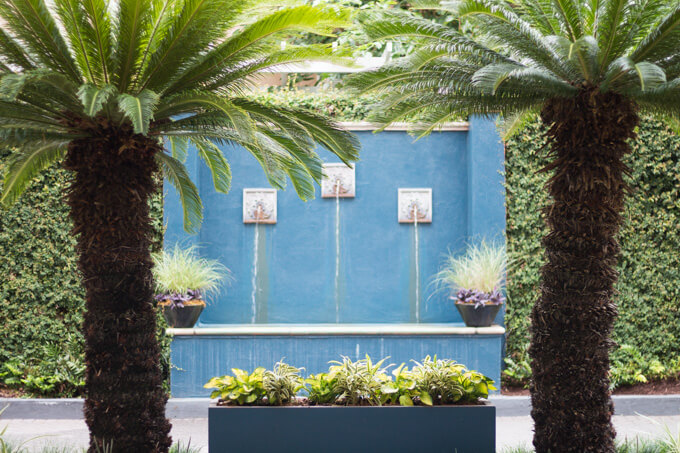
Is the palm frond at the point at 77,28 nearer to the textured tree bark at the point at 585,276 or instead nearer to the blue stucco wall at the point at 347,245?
the textured tree bark at the point at 585,276

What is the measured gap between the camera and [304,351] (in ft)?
27.0

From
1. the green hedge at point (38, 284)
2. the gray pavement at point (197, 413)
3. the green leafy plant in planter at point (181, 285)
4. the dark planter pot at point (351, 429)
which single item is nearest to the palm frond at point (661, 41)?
the dark planter pot at point (351, 429)

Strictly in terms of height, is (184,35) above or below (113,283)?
above

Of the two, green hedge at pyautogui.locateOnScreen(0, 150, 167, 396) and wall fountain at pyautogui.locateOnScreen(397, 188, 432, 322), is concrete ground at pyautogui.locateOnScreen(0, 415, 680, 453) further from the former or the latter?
wall fountain at pyautogui.locateOnScreen(397, 188, 432, 322)

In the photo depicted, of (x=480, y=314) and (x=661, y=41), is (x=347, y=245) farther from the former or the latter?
(x=661, y=41)

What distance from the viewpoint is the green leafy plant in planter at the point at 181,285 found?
826 centimetres

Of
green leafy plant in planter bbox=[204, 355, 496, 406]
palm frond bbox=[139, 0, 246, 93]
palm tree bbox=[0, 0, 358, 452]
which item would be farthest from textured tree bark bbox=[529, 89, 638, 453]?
palm frond bbox=[139, 0, 246, 93]

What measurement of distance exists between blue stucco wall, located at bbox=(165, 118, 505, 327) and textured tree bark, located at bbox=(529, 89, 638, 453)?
156 inches

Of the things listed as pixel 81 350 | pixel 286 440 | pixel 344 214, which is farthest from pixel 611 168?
pixel 81 350

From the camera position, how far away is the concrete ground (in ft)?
23.2

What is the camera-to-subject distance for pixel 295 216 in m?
9.45

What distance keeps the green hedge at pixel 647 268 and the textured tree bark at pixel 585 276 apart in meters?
3.51

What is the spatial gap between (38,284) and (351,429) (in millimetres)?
5687

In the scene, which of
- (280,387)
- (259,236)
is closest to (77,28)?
(280,387)
